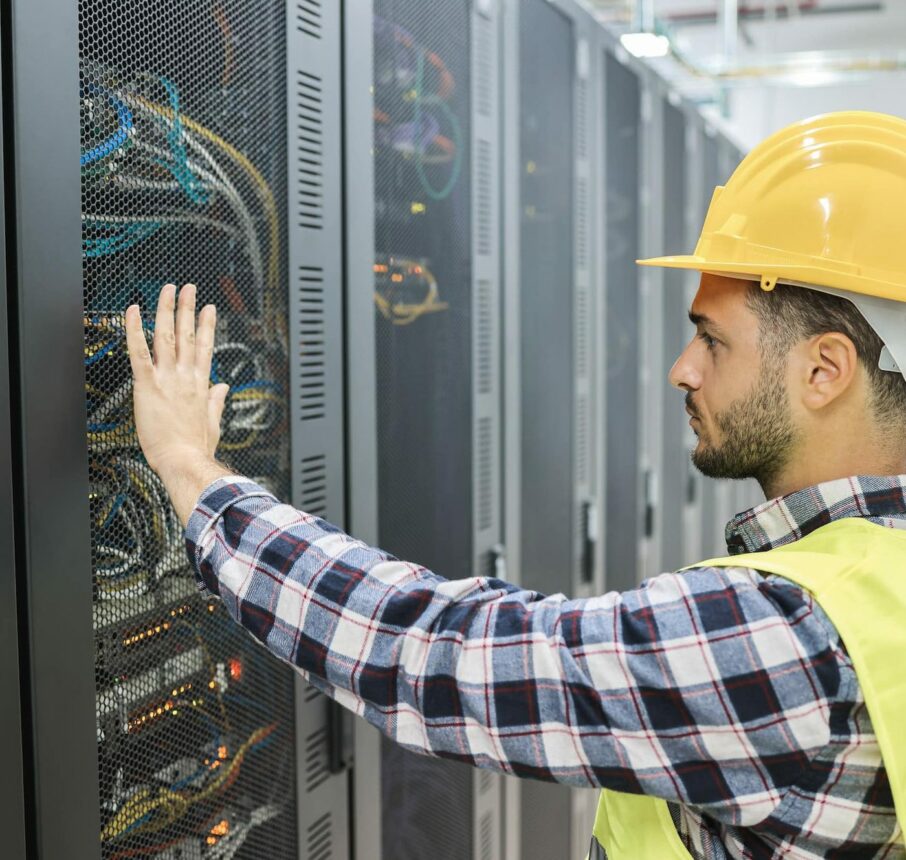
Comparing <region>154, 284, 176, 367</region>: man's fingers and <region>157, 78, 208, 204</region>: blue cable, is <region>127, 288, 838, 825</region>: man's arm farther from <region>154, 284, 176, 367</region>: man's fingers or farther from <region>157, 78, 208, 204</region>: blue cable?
<region>157, 78, 208, 204</region>: blue cable

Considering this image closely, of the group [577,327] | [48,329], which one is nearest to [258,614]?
[48,329]

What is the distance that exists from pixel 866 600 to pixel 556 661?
288 mm

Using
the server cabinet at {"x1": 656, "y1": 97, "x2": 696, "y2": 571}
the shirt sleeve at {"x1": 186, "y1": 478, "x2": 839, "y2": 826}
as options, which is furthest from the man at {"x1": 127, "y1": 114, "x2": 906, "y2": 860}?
the server cabinet at {"x1": 656, "y1": 97, "x2": 696, "y2": 571}

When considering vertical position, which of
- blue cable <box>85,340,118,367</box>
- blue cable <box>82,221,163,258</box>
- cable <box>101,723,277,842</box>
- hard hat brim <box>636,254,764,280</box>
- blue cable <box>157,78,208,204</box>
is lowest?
cable <box>101,723,277,842</box>

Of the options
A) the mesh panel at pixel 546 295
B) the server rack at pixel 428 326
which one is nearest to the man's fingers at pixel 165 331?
the server rack at pixel 428 326

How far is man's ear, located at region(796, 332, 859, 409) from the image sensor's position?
1.07 meters

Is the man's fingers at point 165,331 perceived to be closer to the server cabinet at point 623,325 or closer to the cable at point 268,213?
→ the cable at point 268,213

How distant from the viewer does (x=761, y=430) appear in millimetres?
1103

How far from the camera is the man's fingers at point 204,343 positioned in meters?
1.11

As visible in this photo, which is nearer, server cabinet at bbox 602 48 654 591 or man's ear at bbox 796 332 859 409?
man's ear at bbox 796 332 859 409

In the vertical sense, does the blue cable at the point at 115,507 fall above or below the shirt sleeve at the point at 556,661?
above

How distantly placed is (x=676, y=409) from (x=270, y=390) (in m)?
2.34

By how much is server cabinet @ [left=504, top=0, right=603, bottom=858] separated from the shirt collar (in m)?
0.96

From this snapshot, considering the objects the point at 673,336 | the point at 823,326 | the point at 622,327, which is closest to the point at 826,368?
the point at 823,326
